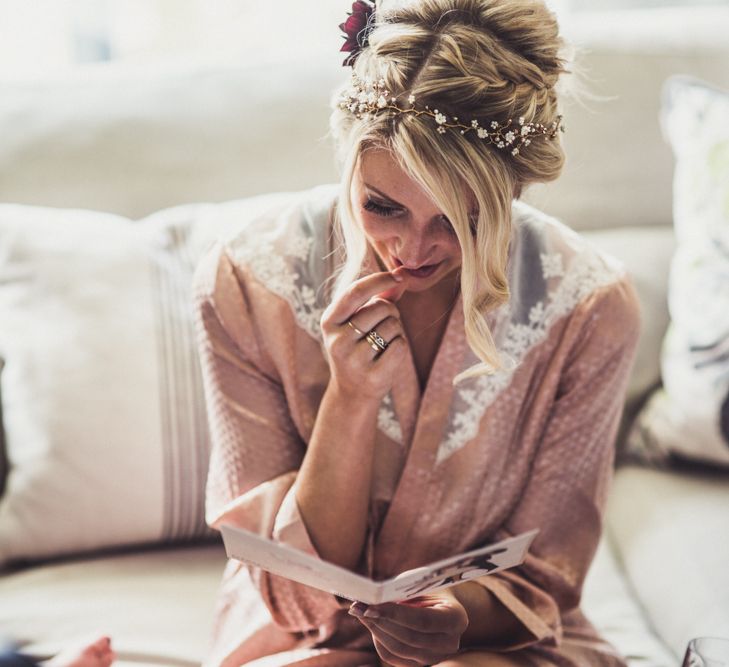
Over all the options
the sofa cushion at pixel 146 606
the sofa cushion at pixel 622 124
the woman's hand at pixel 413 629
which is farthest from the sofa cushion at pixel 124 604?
the sofa cushion at pixel 622 124

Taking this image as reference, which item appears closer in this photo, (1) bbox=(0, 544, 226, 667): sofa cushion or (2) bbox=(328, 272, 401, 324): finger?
(2) bbox=(328, 272, 401, 324): finger

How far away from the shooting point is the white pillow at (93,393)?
1.34m

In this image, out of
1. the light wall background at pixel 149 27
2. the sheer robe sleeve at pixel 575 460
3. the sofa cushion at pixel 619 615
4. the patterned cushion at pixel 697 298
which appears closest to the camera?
the sheer robe sleeve at pixel 575 460

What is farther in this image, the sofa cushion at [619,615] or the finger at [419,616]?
the sofa cushion at [619,615]

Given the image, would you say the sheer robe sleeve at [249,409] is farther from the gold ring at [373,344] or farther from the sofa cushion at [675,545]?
the sofa cushion at [675,545]

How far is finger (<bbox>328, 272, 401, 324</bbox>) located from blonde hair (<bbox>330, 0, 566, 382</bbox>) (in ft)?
0.33

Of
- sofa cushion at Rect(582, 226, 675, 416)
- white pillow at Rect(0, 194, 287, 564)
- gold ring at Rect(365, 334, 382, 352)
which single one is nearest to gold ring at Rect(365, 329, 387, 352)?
gold ring at Rect(365, 334, 382, 352)

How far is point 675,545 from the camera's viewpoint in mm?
1411

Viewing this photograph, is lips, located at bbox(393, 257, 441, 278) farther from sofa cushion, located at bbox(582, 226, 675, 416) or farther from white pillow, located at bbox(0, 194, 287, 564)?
sofa cushion, located at bbox(582, 226, 675, 416)

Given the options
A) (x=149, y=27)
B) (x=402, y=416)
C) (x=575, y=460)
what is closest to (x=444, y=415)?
(x=402, y=416)

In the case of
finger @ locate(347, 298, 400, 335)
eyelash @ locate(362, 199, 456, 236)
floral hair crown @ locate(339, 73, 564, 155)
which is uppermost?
floral hair crown @ locate(339, 73, 564, 155)

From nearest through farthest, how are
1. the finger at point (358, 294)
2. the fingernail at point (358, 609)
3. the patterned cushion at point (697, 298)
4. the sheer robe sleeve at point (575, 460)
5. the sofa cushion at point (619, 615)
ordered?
the fingernail at point (358, 609) → the finger at point (358, 294) → the sheer robe sleeve at point (575, 460) → the sofa cushion at point (619, 615) → the patterned cushion at point (697, 298)

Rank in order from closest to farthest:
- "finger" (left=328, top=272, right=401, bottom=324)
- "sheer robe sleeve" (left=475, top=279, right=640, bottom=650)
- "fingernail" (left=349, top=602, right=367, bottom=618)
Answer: "fingernail" (left=349, top=602, right=367, bottom=618) → "finger" (left=328, top=272, right=401, bottom=324) → "sheer robe sleeve" (left=475, top=279, right=640, bottom=650)

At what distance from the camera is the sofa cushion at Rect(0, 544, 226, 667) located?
1231mm
